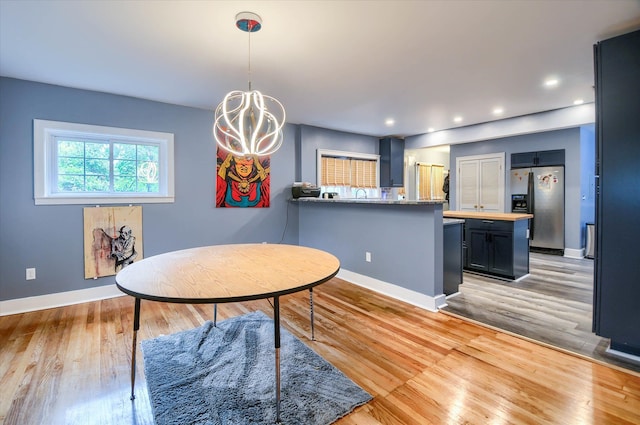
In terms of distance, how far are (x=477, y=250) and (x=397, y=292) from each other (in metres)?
1.65

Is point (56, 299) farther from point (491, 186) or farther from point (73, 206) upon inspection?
point (491, 186)

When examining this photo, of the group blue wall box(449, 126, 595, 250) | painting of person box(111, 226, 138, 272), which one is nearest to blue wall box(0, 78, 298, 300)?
painting of person box(111, 226, 138, 272)

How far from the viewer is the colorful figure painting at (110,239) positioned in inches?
133

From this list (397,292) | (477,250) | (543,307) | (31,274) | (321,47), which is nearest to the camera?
(321,47)

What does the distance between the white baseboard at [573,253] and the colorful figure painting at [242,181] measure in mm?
5303

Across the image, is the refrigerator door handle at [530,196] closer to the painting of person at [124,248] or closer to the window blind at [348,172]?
the window blind at [348,172]

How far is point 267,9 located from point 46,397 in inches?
105

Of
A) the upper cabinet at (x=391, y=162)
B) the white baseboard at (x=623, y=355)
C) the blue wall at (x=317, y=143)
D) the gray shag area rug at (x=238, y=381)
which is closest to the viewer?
the gray shag area rug at (x=238, y=381)

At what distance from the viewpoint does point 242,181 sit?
4.46m

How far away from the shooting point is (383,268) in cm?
353

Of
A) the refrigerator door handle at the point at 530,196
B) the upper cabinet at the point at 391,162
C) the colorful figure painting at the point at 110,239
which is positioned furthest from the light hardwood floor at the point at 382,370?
the refrigerator door handle at the point at 530,196

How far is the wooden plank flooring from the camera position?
91.0 inches

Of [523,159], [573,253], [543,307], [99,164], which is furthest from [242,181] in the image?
[573,253]

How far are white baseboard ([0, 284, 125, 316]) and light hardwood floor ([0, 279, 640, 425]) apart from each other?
0.13m
